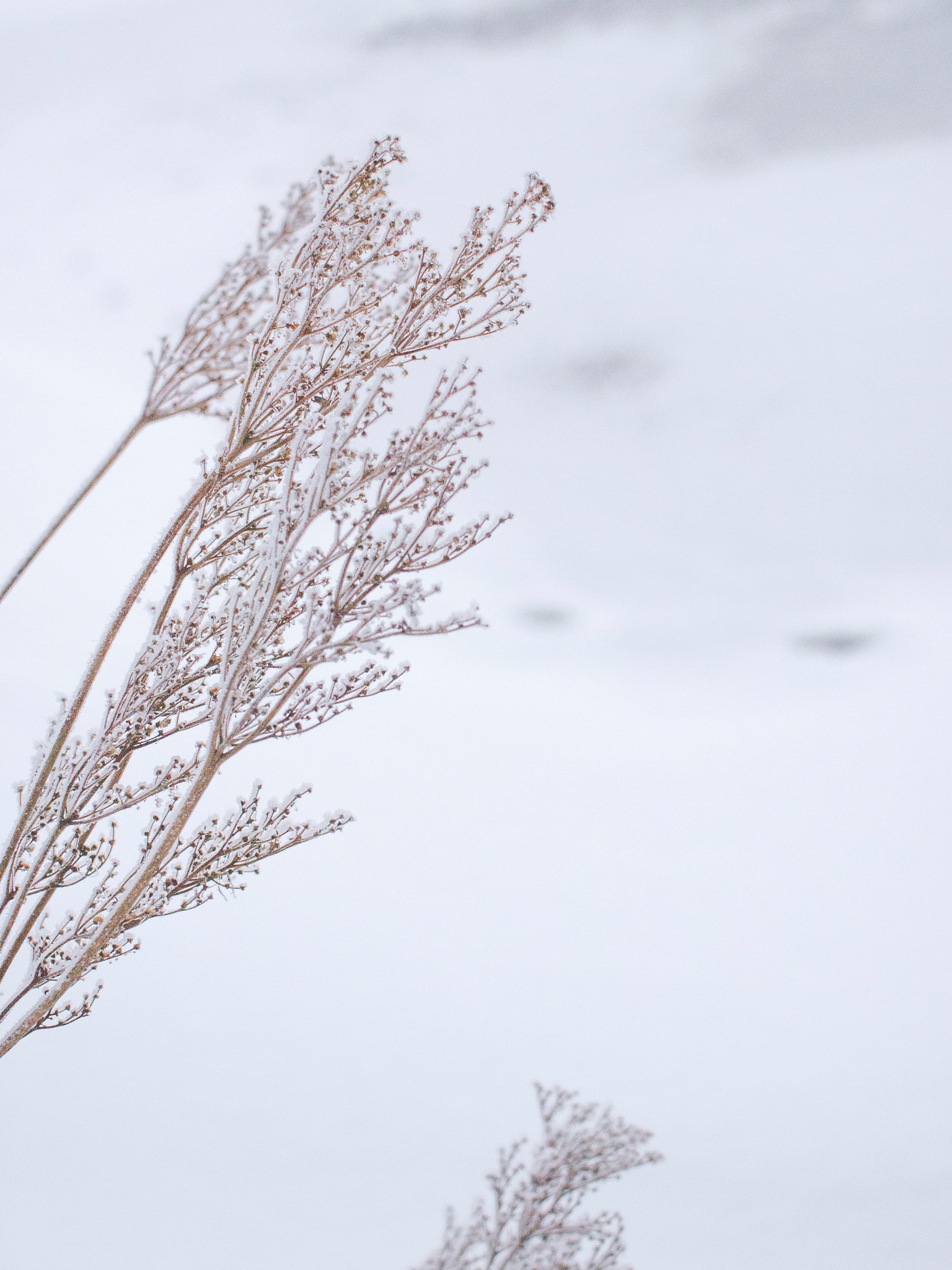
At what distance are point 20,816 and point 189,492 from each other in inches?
66.3

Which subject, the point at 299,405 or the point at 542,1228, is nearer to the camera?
the point at 299,405

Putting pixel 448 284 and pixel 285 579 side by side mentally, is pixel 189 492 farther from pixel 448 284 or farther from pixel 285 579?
pixel 448 284

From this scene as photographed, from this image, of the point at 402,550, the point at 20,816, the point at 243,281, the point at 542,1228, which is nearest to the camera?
the point at 402,550

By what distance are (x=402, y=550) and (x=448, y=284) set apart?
1.62 m

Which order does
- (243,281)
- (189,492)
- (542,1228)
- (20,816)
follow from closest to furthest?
(20,816) < (189,492) < (243,281) < (542,1228)

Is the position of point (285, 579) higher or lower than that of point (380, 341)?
lower

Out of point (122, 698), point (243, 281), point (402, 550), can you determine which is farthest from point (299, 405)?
point (243, 281)

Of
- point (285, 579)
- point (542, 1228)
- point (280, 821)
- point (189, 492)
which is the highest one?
point (189, 492)

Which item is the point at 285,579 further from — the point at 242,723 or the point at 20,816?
the point at 20,816

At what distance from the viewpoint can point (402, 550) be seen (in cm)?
383

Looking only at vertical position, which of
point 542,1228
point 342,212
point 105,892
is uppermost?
point 342,212

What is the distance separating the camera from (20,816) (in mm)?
4164

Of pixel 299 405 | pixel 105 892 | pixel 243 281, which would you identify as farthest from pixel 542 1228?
pixel 243 281

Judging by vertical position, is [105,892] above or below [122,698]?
below
